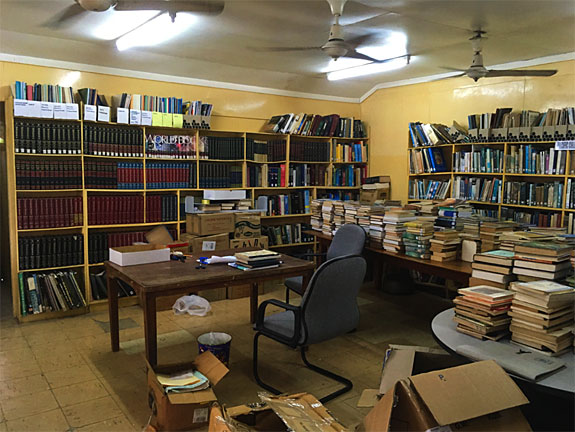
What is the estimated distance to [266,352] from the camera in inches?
151

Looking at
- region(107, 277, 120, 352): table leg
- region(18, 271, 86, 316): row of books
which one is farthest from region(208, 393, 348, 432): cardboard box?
region(18, 271, 86, 316): row of books

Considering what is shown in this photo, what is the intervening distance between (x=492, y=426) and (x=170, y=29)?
3990 millimetres

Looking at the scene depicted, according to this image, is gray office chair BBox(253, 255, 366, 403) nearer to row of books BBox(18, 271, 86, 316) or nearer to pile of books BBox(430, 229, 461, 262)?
pile of books BBox(430, 229, 461, 262)

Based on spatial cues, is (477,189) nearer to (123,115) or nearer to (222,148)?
(222,148)

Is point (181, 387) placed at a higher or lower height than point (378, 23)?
lower

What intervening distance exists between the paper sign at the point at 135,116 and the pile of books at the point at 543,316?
4116 mm

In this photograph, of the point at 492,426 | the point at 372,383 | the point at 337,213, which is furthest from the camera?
the point at 337,213

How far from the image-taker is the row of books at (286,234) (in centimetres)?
617

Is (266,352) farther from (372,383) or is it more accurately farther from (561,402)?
(561,402)

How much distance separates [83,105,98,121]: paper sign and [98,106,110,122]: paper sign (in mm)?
41

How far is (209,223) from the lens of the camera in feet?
17.2

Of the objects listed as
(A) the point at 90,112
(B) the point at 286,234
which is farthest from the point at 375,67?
(A) the point at 90,112

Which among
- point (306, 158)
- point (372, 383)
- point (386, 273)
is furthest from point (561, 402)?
point (306, 158)

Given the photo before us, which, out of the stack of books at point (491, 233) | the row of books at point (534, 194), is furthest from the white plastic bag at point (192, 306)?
the row of books at point (534, 194)
